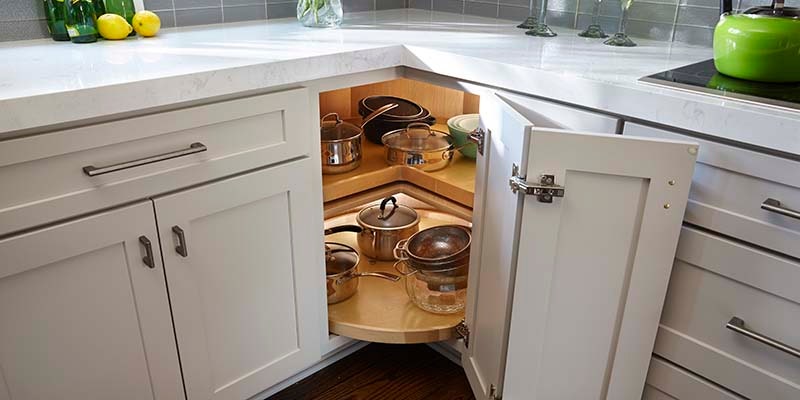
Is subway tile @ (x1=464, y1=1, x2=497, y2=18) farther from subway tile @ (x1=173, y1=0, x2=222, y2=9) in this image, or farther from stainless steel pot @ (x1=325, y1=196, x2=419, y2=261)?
subway tile @ (x1=173, y1=0, x2=222, y2=9)

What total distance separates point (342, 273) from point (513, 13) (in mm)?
1030

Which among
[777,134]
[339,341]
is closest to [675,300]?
[777,134]

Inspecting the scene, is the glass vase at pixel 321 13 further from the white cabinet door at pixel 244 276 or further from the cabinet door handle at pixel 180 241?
the cabinet door handle at pixel 180 241

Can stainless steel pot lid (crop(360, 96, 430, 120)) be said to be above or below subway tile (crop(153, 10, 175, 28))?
below

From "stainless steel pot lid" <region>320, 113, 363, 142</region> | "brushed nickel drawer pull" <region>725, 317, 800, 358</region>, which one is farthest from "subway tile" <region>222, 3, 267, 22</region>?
"brushed nickel drawer pull" <region>725, 317, 800, 358</region>

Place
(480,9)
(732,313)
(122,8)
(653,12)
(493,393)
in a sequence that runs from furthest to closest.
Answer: (480,9), (653,12), (122,8), (493,393), (732,313)

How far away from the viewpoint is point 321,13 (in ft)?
5.73

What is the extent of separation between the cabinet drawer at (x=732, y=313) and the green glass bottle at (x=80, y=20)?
1.39 metres

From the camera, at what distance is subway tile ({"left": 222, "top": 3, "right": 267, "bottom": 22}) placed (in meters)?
1.83

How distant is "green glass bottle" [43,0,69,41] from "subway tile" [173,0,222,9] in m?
0.33

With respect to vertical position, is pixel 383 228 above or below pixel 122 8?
below

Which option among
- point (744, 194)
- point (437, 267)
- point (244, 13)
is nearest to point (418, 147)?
point (437, 267)

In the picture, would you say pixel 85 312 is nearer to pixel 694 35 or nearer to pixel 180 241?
pixel 180 241

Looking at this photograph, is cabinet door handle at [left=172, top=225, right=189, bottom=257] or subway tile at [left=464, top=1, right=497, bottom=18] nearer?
cabinet door handle at [left=172, top=225, right=189, bottom=257]
